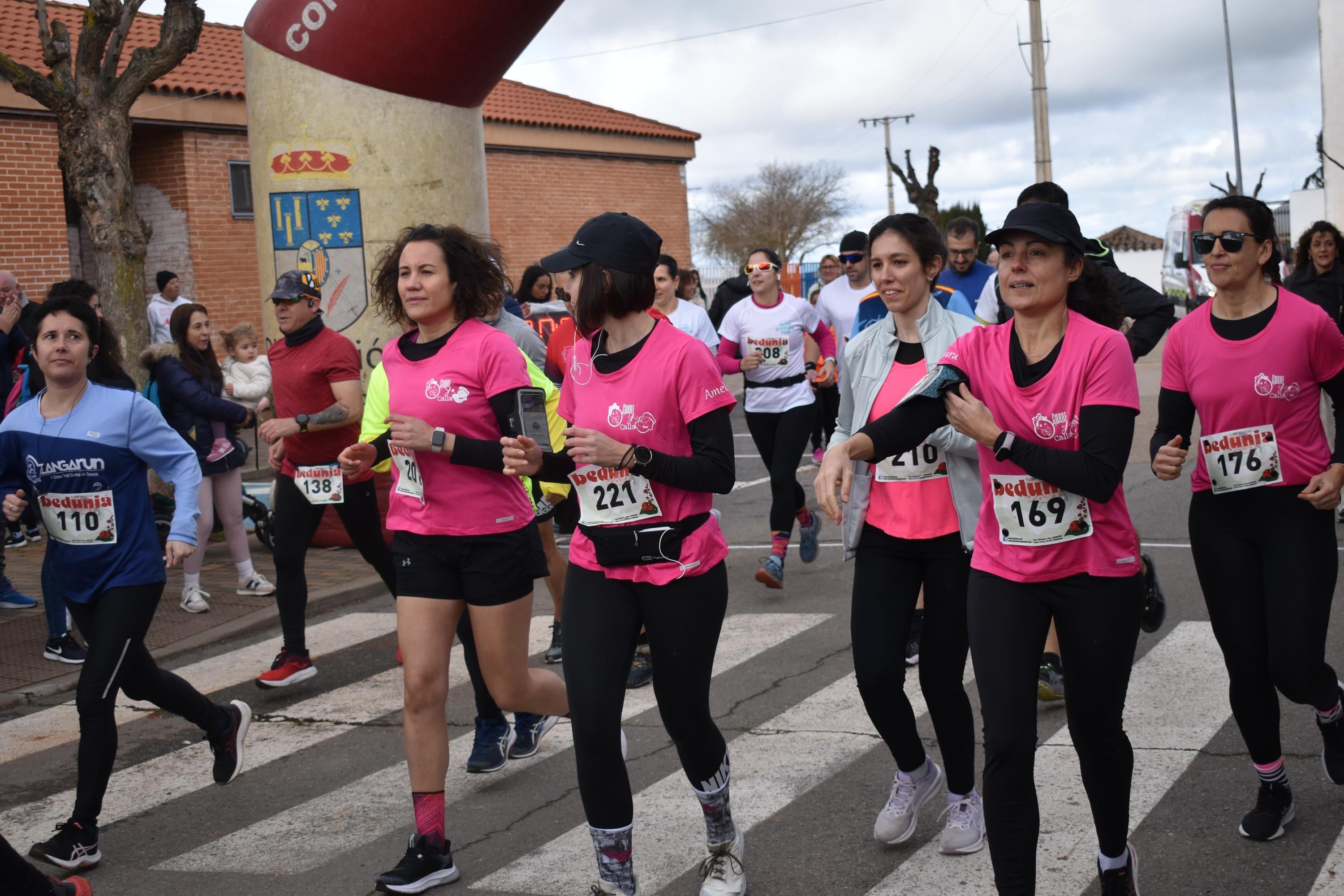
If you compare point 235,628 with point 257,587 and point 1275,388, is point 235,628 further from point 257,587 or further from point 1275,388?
point 1275,388

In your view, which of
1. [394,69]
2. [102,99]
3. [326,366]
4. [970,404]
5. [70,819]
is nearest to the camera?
[970,404]

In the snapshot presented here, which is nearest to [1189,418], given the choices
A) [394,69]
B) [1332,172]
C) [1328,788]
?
[1328,788]

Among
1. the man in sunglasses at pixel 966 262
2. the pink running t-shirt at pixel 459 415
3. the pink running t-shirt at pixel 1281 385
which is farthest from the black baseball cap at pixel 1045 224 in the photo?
the man in sunglasses at pixel 966 262

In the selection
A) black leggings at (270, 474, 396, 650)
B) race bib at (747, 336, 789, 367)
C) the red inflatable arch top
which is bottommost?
black leggings at (270, 474, 396, 650)

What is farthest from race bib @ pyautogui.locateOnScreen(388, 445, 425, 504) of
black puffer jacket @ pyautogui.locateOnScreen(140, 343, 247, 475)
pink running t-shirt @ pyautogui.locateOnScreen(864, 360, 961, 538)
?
A: black puffer jacket @ pyautogui.locateOnScreen(140, 343, 247, 475)

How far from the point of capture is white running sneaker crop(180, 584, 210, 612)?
8.84 metres

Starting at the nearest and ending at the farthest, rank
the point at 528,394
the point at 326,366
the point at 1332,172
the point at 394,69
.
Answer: the point at 528,394 < the point at 326,366 < the point at 394,69 < the point at 1332,172

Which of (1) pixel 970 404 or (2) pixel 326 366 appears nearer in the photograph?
(1) pixel 970 404

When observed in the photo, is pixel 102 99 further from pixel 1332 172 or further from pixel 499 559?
pixel 1332 172

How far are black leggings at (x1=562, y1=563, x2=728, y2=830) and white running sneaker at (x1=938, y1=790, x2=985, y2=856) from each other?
3.14 ft

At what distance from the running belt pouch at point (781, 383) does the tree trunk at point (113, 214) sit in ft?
17.6

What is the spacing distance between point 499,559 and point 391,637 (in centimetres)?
393

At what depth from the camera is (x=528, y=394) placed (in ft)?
14.4

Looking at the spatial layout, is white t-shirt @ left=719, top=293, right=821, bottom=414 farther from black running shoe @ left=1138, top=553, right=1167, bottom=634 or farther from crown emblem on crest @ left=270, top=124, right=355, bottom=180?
black running shoe @ left=1138, top=553, right=1167, bottom=634
